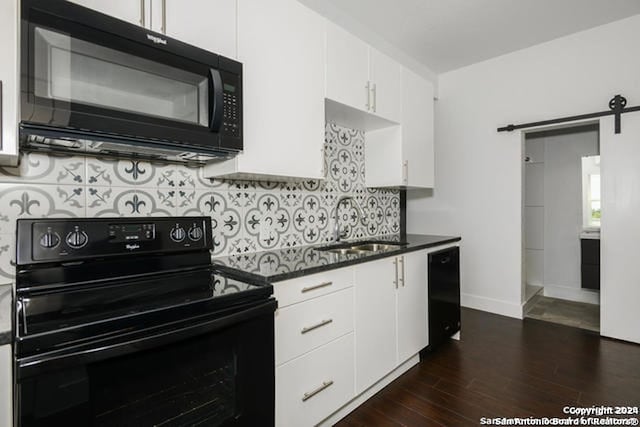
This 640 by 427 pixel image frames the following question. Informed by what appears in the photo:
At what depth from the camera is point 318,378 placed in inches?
59.4

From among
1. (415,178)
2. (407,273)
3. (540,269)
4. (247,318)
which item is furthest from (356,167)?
(540,269)

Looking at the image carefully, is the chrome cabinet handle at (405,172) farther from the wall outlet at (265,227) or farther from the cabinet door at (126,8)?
the cabinet door at (126,8)

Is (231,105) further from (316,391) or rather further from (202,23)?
(316,391)

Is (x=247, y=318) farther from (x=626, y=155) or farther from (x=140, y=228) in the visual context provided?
(x=626, y=155)

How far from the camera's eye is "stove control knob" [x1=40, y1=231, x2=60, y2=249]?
1121 millimetres

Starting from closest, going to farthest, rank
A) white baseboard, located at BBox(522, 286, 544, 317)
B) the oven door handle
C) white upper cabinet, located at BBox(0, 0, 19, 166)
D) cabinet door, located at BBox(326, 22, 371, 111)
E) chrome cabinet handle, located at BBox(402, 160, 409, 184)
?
the oven door handle
white upper cabinet, located at BBox(0, 0, 19, 166)
cabinet door, located at BBox(326, 22, 371, 111)
chrome cabinet handle, located at BBox(402, 160, 409, 184)
white baseboard, located at BBox(522, 286, 544, 317)

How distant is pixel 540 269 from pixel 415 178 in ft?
8.97

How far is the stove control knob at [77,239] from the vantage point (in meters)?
1.17

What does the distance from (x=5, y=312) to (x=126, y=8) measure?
1036 millimetres

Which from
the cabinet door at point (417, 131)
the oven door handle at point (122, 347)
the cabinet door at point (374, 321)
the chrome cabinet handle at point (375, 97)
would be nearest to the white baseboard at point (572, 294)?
the cabinet door at point (417, 131)

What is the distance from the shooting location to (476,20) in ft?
8.52

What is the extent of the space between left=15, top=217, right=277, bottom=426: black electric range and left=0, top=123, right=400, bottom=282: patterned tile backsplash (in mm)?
124

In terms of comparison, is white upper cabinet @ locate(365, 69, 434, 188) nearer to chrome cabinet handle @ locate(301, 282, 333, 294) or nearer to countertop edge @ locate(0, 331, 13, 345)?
chrome cabinet handle @ locate(301, 282, 333, 294)

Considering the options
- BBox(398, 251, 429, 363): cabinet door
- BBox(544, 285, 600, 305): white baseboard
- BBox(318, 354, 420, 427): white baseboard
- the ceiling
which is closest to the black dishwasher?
BBox(398, 251, 429, 363): cabinet door
